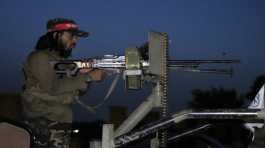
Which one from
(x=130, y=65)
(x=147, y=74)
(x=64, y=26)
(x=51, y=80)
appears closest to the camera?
(x=147, y=74)

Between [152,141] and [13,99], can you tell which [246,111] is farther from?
[13,99]

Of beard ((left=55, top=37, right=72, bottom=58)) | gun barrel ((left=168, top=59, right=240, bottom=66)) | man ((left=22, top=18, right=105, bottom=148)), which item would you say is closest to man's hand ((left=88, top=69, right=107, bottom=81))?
man ((left=22, top=18, right=105, bottom=148))

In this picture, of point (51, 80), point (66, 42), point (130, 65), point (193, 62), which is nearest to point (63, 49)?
point (66, 42)

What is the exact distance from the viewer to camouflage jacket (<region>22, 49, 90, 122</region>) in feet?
14.1

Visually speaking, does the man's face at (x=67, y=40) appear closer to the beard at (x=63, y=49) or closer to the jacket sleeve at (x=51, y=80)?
the beard at (x=63, y=49)

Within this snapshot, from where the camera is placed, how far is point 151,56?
3.82 meters

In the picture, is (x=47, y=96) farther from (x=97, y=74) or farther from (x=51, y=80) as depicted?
(x=97, y=74)

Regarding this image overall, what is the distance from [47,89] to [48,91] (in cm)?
2

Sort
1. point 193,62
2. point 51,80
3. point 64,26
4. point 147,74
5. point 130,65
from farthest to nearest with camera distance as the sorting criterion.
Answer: point 64,26 → point 51,80 → point 193,62 → point 130,65 → point 147,74

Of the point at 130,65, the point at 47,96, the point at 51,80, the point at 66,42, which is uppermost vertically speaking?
the point at 66,42

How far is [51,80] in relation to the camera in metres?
4.33

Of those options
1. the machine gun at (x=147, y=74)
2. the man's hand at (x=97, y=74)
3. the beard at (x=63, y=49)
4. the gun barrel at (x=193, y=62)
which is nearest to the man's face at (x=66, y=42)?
the beard at (x=63, y=49)

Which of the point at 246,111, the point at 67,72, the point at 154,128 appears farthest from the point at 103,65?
the point at 246,111

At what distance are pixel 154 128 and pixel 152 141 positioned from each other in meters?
0.78
